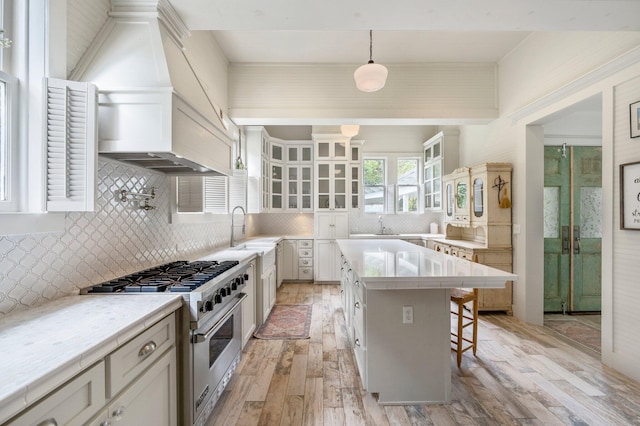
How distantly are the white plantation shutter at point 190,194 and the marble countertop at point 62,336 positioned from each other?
4.63ft

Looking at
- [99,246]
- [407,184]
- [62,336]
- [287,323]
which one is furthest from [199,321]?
[407,184]

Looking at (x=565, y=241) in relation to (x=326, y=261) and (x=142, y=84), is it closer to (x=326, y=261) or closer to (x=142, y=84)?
(x=326, y=261)

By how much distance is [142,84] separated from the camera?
5.40ft

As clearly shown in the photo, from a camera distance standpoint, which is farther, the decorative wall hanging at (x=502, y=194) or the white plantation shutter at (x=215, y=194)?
the decorative wall hanging at (x=502, y=194)

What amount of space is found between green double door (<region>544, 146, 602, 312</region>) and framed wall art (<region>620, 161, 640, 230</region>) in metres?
1.50

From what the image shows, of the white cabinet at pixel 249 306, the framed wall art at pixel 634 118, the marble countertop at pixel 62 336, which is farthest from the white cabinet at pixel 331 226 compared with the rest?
the marble countertop at pixel 62 336

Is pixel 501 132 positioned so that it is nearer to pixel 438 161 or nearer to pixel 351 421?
pixel 438 161

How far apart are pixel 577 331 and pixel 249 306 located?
12.4 feet

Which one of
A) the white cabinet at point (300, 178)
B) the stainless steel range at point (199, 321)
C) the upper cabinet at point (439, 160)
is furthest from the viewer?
the white cabinet at point (300, 178)

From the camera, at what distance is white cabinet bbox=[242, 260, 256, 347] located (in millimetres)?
Result: 2783

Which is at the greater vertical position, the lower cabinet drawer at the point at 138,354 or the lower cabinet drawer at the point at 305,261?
the lower cabinet drawer at the point at 138,354

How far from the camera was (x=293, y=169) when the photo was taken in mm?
5973

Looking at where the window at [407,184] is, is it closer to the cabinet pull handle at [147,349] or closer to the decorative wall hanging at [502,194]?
the decorative wall hanging at [502,194]

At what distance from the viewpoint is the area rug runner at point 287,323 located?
325 centimetres
